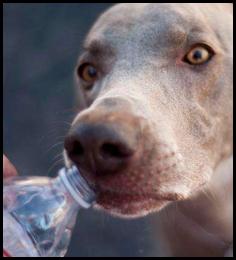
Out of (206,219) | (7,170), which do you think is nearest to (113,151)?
(7,170)

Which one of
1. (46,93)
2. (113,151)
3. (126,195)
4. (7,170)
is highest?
(113,151)

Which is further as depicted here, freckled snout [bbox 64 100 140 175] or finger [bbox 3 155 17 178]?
finger [bbox 3 155 17 178]

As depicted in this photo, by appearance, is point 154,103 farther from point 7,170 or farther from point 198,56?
point 7,170

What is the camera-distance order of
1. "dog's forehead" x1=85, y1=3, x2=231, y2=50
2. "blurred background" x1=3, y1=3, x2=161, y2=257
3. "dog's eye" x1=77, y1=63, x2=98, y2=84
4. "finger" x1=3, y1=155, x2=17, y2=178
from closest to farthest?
"finger" x1=3, y1=155, x2=17, y2=178 → "dog's forehead" x1=85, y1=3, x2=231, y2=50 → "dog's eye" x1=77, y1=63, x2=98, y2=84 → "blurred background" x1=3, y1=3, x2=161, y2=257

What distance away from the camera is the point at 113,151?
171cm

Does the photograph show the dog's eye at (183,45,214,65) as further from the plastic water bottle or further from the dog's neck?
the plastic water bottle

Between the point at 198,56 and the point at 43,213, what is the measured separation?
40.5 inches

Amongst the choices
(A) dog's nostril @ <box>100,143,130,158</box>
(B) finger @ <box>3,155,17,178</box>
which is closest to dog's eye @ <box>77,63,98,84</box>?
(B) finger @ <box>3,155,17,178</box>

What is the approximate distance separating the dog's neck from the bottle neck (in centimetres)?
87

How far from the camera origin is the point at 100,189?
6.10ft

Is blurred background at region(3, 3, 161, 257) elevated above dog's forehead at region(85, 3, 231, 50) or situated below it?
below

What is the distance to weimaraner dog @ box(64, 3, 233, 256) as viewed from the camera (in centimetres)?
178

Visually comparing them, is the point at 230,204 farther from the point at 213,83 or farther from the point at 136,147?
the point at 136,147

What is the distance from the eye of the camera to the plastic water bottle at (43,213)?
1764 millimetres
